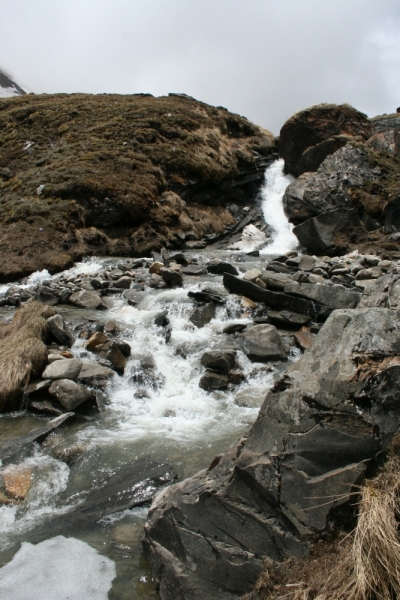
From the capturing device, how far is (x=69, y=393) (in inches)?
266

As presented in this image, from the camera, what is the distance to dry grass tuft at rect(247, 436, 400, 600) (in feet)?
7.55

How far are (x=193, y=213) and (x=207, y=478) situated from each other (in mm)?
26140

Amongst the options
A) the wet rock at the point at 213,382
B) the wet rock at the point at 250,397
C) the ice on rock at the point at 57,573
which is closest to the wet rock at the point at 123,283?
the wet rock at the point at 213,382

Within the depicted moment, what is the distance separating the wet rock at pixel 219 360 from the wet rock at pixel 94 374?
6.36 ft

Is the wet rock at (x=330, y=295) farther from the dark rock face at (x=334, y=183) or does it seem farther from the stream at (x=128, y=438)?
the dark rock face at (x=334, y=183)

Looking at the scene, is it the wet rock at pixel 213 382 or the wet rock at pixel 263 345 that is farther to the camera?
the wet rock at pixel 263 345

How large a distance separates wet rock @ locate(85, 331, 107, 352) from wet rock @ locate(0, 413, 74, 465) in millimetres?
2542

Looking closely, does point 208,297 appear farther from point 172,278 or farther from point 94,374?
point 94,374

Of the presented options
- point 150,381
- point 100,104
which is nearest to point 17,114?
point 100,104

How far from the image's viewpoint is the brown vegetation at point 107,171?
2105cm

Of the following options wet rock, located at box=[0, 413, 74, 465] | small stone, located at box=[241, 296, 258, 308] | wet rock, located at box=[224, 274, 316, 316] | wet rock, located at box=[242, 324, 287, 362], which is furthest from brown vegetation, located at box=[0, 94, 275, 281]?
wet rock, located at box=[0, 413, 74, 465]

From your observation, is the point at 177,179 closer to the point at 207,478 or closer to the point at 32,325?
the point at 32,325

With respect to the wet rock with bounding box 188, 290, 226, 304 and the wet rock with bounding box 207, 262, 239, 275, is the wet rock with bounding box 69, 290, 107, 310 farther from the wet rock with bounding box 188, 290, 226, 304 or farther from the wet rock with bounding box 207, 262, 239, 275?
the wet rock with bounding box 207, 262, 239, 275

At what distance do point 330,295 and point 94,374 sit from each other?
6819mm
